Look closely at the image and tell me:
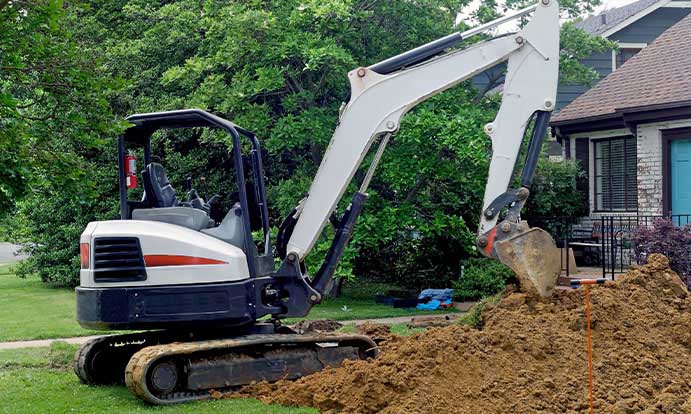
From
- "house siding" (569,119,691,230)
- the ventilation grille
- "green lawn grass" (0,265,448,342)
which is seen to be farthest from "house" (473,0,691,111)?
the ventilation grille

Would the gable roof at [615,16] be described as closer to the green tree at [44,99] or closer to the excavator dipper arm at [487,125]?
the excavator dipper arm at [487,125]

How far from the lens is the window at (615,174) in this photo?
63.1 feet

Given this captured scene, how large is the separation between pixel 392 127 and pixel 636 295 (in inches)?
126

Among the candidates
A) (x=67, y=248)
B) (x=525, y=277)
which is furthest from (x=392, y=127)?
(x=67, y=248)

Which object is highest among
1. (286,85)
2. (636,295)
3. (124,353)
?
(286,85)

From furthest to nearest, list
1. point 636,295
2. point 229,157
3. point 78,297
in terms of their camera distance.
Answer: point 229,157, point 636,295, point 78,297

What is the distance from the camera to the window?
19.2 meters

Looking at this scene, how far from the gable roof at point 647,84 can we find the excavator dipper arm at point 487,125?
8369 millimetres

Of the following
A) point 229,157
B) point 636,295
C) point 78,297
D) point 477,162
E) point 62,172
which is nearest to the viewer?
point 62,172

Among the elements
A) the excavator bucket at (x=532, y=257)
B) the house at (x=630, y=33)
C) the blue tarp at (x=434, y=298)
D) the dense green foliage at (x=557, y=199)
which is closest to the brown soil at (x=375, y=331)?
the excavator bucket at (x=532, y=257)

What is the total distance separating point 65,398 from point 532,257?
4687 millimetres

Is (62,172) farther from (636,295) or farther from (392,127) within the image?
(636,295)

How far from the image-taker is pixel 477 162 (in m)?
14.6

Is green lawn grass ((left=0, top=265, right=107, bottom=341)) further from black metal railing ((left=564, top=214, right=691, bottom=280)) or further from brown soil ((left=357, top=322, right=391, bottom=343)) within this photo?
black metal railing ((left=564, top=214, right=691, bottom=280))
